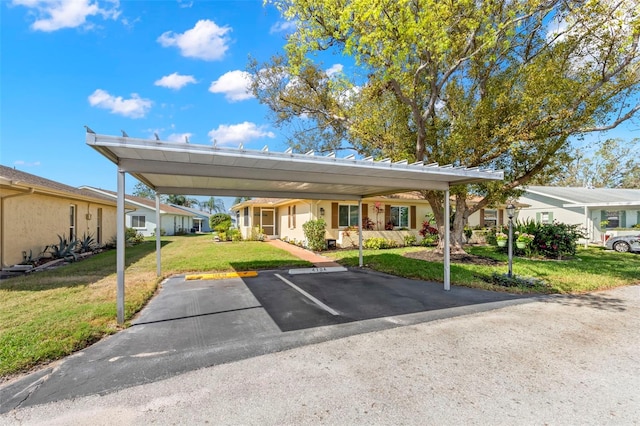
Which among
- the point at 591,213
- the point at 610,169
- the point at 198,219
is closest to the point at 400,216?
the point at 591,213

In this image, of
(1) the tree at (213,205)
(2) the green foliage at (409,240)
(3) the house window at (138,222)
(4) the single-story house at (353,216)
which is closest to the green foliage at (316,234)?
(4) the single-story house at (353,216)

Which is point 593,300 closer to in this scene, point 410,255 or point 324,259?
point 410,255

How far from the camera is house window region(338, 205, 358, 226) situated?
1642cm

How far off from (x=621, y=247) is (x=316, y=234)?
54.1 ft

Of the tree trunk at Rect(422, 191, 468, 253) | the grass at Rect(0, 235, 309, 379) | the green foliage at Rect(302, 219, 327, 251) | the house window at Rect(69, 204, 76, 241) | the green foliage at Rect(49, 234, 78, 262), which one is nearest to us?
the grass at Rect(0, 235, 309, 379)

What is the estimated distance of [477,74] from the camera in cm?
1116

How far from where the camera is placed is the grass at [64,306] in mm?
3672

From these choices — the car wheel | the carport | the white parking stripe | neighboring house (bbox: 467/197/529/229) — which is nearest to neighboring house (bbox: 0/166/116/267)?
the carport

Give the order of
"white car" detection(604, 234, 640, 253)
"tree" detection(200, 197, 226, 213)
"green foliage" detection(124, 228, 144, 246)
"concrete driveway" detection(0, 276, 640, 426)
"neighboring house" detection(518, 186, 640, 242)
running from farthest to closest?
"tree" detection(200, 197, 226, 213) → "green foliage" detection(124, 228, 144, 246) → "neighboring house" detection(518, 186, 640, 242) → "white car" detection(604, 234, 640, 253) → "concrete driveway" detection(0, 276, 640, 426)

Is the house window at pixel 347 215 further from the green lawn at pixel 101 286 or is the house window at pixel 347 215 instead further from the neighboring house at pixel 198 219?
the neighboring house at pixel 198 219

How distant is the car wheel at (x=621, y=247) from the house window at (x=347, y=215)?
14241 millimetres

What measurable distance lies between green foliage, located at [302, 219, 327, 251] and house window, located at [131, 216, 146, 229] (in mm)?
20375

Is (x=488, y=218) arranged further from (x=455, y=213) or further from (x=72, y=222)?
(x=72, y=222)

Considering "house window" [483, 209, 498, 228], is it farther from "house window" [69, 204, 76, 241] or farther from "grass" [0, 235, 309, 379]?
"house window" [69, 204, 76, 241]
